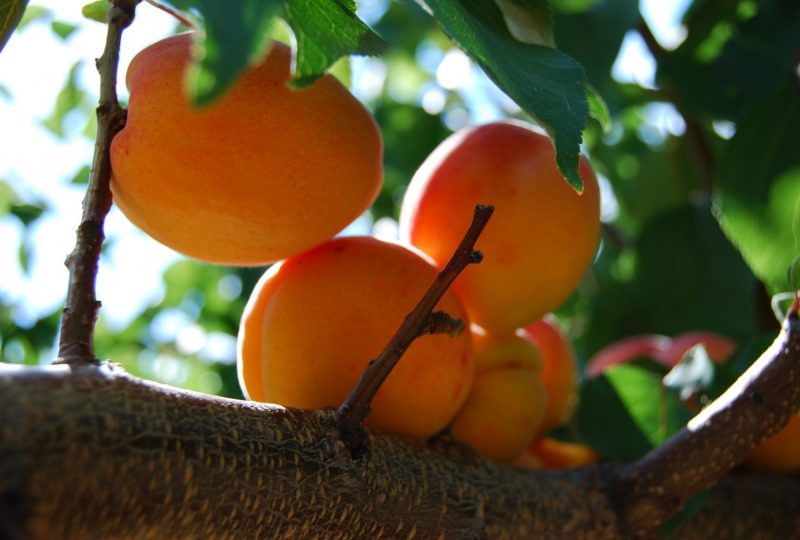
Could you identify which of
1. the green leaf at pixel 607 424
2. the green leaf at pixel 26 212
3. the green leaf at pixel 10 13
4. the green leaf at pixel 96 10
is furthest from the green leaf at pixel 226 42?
the green leaf at pixel 26 212

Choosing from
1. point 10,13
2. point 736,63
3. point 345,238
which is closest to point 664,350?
point 736,63

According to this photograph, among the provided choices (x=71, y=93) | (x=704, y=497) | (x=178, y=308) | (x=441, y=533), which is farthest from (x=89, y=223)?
(x=178, y=308)

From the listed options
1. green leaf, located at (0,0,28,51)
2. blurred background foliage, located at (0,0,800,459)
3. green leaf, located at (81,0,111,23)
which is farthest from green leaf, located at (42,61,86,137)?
green leaf, located at (0,0,28,51)

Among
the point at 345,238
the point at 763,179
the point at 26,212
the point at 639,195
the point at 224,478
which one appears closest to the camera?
the point at 224,478

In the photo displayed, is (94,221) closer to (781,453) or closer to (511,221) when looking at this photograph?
(511,221)

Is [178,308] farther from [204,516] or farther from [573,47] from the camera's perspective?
→ [204,516]

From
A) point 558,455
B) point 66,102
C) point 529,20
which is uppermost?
point 529,20

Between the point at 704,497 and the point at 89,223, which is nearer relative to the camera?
the point at 89,223

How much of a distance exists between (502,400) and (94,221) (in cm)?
40

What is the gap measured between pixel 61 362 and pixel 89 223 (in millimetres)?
109

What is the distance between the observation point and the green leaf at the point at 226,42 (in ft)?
1.23

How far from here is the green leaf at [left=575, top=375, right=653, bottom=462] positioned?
0.86 meters

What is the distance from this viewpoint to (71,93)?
4.89 ft

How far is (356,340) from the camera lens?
0.67 metres
